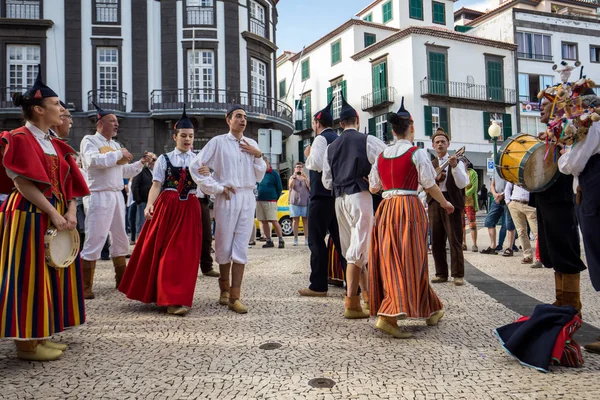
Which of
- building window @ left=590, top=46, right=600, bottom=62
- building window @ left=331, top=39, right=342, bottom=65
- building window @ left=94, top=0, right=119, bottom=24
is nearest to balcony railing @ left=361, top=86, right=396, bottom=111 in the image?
building window @ left=331, top=39, right=342, bottom=65

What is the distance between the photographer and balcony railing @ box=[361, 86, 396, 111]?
1273 inches

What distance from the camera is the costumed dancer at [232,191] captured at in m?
5.35

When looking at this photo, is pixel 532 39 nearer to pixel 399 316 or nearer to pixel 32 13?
pixel 32 13

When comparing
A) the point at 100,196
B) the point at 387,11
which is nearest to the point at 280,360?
Answer: the point at 100,196

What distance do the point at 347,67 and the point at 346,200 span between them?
106 feet

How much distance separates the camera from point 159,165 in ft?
19.6

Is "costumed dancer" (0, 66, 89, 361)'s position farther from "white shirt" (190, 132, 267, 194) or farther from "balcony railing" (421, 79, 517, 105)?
"balcony railing" (421, 79, 517, 105)

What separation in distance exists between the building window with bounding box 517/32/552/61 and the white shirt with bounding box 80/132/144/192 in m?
33.5

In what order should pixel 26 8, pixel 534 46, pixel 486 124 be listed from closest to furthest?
pixel 26 8
pixel 486 124
pixel 534 46

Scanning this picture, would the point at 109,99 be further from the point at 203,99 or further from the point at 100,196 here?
the point at 100,196

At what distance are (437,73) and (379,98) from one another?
3.62 meters

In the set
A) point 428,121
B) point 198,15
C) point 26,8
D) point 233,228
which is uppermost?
point 26,8

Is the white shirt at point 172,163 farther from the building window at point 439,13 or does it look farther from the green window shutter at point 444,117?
the building window at point 439,13

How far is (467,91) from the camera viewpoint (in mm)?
32906
